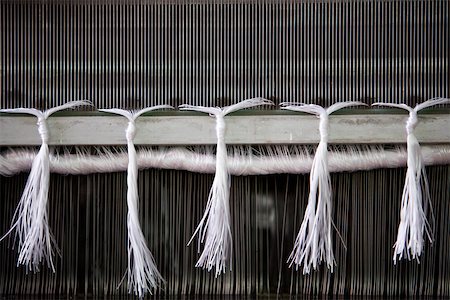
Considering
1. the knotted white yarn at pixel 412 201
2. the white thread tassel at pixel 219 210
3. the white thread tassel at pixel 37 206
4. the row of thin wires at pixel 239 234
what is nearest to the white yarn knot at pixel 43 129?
the white thread tassel at pixel 37 206

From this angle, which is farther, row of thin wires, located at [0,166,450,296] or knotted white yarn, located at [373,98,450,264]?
row of thin wires, located at [0,166,450,296]

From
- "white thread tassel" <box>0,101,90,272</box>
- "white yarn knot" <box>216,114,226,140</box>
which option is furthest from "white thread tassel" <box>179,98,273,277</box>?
"white thread tassel" <box>0,101,90,272</box>

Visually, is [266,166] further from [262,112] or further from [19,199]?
[19,199]

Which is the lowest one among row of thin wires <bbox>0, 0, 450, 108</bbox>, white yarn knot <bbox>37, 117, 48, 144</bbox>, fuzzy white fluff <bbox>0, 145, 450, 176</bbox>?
fuzzy white fluff <bbox>0, 145, 450, 176</bbox>

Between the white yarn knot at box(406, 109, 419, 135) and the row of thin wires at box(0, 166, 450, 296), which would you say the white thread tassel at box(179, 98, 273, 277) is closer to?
the row of thin wires at box(0, 166, 450, 296)

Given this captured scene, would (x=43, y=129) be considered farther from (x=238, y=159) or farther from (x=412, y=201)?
(x=412, y=201)

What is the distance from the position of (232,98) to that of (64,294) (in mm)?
696

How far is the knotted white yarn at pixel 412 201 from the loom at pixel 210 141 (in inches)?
1.5

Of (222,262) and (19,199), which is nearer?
(222,262)

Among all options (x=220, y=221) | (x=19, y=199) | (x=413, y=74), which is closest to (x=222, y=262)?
(x=220, y=221)

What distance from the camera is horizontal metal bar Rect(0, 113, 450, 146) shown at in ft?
5.35

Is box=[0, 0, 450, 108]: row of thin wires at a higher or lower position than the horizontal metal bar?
higher

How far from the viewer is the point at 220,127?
1627 mm

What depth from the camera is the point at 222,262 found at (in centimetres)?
161
